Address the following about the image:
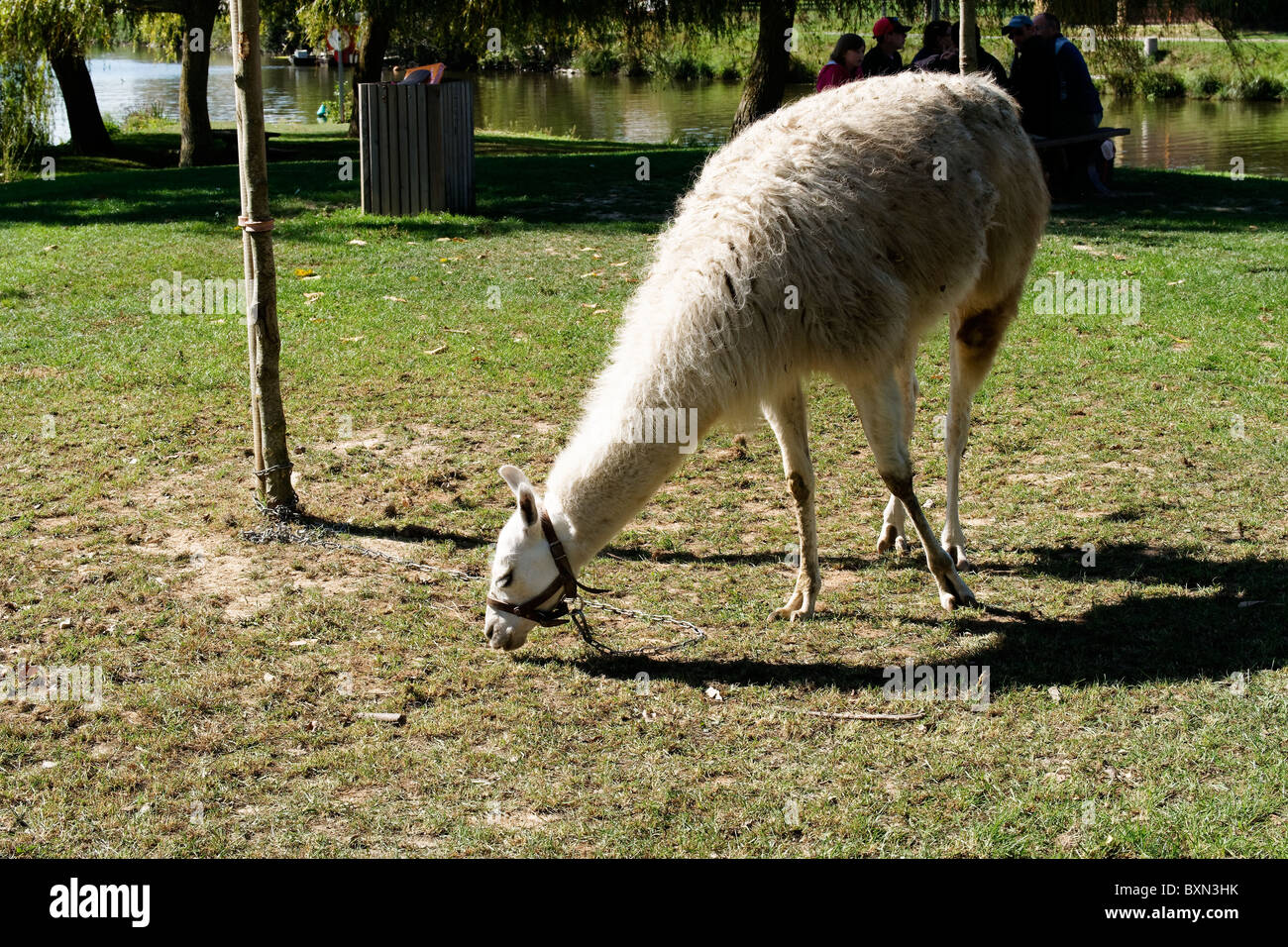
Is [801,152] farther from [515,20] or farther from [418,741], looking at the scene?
[515,20]

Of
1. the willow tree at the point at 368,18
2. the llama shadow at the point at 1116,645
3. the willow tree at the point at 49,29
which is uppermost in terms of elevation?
the willow tree at the point at 368,18

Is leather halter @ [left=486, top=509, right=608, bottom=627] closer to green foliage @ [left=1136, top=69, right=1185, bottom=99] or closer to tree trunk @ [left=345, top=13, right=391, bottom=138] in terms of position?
tree trunk @ [left=345, top=13, right=391, bottom=138]

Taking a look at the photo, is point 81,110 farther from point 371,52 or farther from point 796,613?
point 796,613

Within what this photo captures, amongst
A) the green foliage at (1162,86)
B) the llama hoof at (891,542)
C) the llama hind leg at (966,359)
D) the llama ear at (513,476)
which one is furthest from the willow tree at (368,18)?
the green foliage at (1162,86)

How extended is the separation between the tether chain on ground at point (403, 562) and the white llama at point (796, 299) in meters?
0.50

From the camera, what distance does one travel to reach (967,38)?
10531mm

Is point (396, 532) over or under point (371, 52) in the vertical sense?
under

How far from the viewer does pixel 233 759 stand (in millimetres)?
4340

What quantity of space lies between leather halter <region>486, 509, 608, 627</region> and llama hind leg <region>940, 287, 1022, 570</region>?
2.42m

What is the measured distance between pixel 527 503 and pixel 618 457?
42 centimetres

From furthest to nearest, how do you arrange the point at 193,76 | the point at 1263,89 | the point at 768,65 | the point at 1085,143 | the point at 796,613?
the point at 1263,89 < the point at 193,76 < the point at 768,65 < the point at 1085,143 < the point at 796,613

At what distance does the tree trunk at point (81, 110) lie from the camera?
2161 centimetres

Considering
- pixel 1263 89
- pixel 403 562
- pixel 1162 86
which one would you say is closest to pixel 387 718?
pixel 403 562

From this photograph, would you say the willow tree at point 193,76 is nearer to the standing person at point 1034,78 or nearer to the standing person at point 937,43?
the standing person at point 937,43
